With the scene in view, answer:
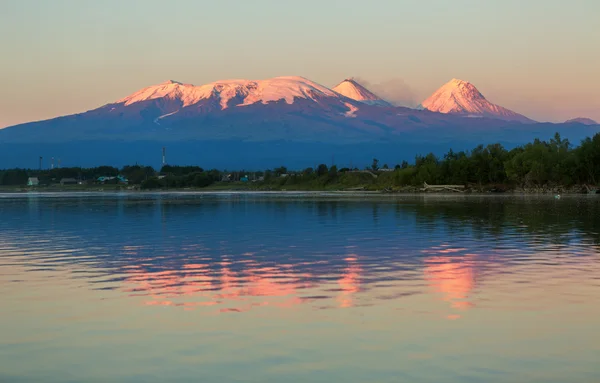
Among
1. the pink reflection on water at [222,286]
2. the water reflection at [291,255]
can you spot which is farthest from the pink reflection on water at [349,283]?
the pink reflection on water at [222,286]

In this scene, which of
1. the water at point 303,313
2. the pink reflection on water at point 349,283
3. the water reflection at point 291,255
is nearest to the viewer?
the water at point 303,313

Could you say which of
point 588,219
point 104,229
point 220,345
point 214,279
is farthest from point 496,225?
point 220,345

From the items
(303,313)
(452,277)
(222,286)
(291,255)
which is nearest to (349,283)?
(452,277)

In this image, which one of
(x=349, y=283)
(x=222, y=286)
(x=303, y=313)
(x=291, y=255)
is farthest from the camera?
(x=291, y=255)

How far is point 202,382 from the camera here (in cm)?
1461

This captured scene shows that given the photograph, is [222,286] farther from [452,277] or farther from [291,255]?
[291,255]

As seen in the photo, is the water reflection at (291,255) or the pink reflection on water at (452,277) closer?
the pink reflection on water at (452,277)

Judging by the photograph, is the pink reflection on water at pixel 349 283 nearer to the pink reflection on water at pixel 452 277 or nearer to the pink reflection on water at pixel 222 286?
the pink reflection on water at pixel 222 286

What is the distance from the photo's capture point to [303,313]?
2138 centimetres

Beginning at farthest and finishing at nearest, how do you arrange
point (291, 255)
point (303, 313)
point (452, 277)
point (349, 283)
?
point (291, 255) → point (452, 277) → point (349, 283) → point (303, 313)

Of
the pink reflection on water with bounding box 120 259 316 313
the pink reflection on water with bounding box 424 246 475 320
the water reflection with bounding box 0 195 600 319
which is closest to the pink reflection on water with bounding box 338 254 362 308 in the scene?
the water reflection with bounding box 0 195 600 319

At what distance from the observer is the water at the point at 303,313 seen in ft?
51.2

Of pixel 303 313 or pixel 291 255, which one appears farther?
pixel 291 255

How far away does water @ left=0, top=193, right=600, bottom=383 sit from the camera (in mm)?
15617
